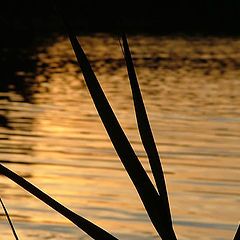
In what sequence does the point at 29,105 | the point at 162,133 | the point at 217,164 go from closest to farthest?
the point at 217,164, the point at 162,133, the point at 29,105

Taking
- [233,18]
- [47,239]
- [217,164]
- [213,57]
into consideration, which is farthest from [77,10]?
[47,239]

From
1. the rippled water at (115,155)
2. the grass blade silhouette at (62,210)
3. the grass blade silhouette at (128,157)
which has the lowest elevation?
the grass blade silhouette at (62,210)

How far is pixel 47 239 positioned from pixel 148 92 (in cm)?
1357

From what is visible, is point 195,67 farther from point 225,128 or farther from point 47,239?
point 47,239

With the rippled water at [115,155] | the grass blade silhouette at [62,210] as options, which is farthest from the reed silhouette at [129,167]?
the rippled water at [115,155]

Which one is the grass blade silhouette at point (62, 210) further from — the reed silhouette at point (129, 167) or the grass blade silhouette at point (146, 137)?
the grass blade silhouette at point (146, 137)

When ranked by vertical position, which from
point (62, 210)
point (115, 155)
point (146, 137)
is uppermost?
point (115, 155)

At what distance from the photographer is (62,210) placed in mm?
1373

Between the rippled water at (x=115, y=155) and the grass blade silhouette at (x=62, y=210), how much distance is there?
18.2 feet

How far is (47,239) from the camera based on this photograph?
695 cm

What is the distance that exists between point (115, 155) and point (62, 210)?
33.6ft

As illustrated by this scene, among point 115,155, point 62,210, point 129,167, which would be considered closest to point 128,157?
point 129,167

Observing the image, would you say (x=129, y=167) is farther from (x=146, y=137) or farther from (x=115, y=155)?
(x=115, y=155)

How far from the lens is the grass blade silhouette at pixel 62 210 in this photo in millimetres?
1356
